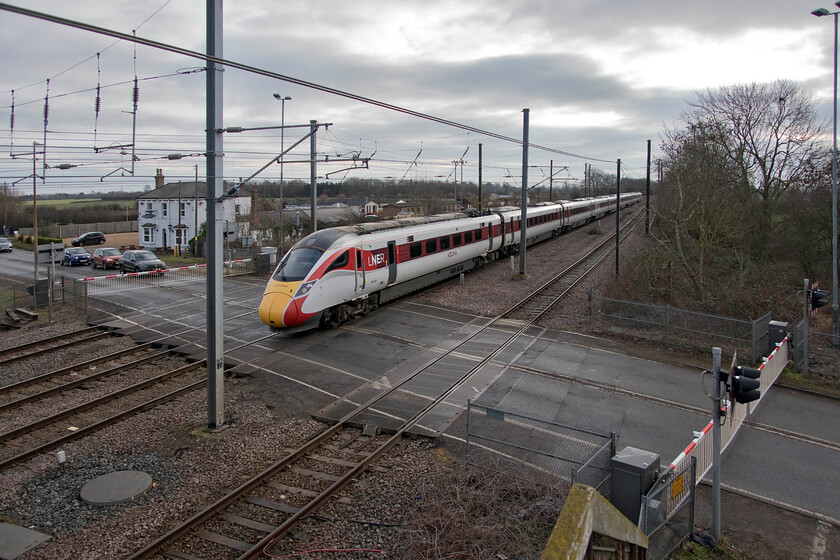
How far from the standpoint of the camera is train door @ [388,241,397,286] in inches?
776

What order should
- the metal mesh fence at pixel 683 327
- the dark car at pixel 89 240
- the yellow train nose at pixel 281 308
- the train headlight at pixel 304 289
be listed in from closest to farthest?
the yellow train nose at pixel 281 308
the train headlight at pixel 304 289
the metal mesh fence at pixel 683 327
the dark car at pixel 89 240

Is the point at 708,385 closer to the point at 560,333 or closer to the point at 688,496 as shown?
the point at 560,333

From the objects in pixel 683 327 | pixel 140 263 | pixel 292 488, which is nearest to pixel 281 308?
pixel 292 488

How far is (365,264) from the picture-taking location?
18.1 m

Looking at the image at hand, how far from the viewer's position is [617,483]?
7.47 meters

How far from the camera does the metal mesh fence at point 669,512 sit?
23.1 feet

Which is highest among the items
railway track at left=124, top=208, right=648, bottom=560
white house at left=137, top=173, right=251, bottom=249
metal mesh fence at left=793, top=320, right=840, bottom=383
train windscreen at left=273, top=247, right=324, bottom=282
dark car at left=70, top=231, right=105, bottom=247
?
white house at left=137, top=173, right=251, bottom=249

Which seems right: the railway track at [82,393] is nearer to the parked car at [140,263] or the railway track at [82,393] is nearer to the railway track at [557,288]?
the railway track at [557,288]

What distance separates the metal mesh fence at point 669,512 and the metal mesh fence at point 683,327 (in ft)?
31.2

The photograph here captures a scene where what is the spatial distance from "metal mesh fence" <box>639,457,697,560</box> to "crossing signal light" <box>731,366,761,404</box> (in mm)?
1183

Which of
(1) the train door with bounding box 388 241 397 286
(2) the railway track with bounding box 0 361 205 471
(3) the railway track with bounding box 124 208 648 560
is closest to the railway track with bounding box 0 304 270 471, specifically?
(2) the railway track with bounding box 0 361 205 471

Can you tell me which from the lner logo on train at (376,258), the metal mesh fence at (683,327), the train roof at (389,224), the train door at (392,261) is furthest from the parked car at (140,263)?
the metal mesh fence at (683,327)

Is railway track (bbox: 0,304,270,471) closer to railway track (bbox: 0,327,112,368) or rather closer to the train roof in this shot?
railway track (bbox: 0,327,112,368)

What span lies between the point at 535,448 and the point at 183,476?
6.06 m
